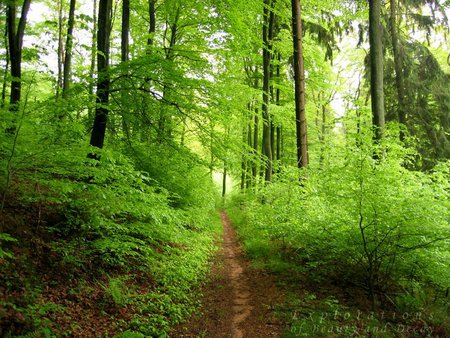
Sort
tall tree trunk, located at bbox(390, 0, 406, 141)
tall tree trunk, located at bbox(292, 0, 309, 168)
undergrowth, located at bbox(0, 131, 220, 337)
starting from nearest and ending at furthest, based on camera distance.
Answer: undergrowth, located at bbox(0, 131, 220, 337)
tall tree trunk, located at bbox(292, 0, 309, 168)
tall tree trunk, located at bbox(390, 0, 406, 141)

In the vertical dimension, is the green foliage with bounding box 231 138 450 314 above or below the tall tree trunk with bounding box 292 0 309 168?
below

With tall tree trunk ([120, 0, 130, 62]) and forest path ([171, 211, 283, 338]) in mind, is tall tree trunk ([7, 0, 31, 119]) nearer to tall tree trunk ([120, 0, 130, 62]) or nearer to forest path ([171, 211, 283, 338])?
tall tree trunk ([120, 0, 130, 62])

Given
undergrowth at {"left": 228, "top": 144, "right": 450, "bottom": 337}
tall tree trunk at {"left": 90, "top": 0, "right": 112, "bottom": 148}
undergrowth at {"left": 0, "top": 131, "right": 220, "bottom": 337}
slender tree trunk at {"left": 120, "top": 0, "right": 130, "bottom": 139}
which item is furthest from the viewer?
slender tree trunk at {"left": 120, "top": 0, "right": 130, "bottom": 139}

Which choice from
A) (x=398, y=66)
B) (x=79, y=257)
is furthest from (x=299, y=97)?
(x=79, y=257)

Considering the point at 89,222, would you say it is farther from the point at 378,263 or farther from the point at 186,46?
the point at 186,46

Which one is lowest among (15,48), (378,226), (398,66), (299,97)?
(378,226)

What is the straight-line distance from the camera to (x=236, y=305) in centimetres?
643

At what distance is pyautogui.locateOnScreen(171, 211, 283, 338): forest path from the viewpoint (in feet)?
17.2

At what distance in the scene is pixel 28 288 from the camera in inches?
167

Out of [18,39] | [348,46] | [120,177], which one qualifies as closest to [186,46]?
[18,39]

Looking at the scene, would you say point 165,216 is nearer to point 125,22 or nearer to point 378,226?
point 378,226

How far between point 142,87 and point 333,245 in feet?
17.9

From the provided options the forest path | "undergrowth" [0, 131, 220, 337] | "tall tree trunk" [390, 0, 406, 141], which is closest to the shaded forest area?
"undergrowth" [0, 131, 220, 337]

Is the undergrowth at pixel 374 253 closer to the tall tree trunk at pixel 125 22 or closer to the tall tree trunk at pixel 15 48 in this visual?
the tall tree trunk at pixel 125 22
